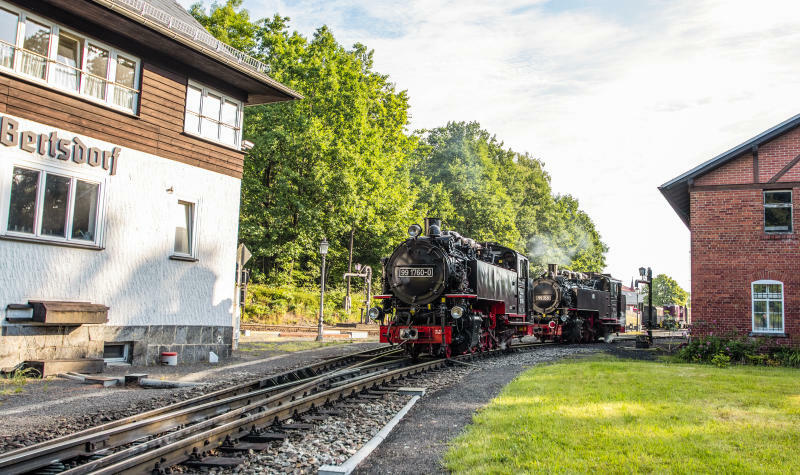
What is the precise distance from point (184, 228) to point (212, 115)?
9.45 ft

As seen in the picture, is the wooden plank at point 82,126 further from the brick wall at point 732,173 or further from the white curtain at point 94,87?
the brick wall at point 732,173

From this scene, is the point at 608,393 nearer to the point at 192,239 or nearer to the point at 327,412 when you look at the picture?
the point at 327,412

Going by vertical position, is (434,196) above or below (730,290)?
above

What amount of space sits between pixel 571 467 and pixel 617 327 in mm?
26330

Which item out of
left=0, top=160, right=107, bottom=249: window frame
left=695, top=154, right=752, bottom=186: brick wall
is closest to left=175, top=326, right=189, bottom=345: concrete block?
left=0, top=160, right=107, bottom=249: window frame

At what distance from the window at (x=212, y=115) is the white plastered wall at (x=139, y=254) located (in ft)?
3.20

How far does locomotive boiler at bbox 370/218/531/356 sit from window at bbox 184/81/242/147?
17.0 ft

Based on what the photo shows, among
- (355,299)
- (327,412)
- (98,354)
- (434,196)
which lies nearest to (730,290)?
(327,412)

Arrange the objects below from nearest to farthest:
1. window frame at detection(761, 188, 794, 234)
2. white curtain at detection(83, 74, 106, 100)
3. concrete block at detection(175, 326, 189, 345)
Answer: white curtain at detection(83, 74, 106, 100) < concrete block at detection(175, 326, 189, 345) < window frame at detection(761, 188, 794, 234)

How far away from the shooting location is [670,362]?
50.6ft

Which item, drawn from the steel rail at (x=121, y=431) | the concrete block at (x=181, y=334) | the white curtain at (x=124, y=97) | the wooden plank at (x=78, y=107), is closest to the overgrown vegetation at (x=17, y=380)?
the steel rail at (x=121, y=431)

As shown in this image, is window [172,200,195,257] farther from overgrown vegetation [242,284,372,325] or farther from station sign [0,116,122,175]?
overgrown vegetation [242,284,372,325]

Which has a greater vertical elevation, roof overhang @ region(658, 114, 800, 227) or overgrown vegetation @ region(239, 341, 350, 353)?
roof overhang @ region(658, 114, 800, 227)

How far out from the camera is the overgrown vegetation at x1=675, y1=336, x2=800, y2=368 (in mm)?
14734
